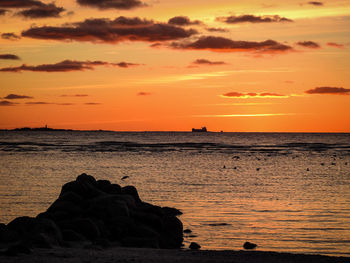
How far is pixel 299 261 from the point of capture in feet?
54.0

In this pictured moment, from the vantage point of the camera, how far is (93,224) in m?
20.2

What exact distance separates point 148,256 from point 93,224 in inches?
187

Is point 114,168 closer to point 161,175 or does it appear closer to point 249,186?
point 161,175

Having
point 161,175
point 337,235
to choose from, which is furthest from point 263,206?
point 161,175

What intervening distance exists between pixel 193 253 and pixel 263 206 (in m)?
13.0

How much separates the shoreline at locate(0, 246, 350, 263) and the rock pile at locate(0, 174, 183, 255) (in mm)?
1198

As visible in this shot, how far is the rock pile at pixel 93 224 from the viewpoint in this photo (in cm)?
1795

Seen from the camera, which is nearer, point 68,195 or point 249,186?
point 68,195

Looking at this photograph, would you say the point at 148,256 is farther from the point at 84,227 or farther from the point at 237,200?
the point at 237,200

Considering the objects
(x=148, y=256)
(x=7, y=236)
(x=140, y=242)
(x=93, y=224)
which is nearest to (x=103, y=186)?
(x=93, y=224)

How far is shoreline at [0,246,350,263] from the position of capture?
14780mm

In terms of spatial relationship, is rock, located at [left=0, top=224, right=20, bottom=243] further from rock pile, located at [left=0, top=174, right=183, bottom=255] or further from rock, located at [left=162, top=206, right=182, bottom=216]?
Result: rock, located at [left=162, top=206, right=182, bottom=216]

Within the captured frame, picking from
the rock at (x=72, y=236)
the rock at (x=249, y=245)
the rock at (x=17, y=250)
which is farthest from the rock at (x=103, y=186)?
the rock at (x=17, y=250)

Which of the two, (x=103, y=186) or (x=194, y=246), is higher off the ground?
(x=103, y=186)
